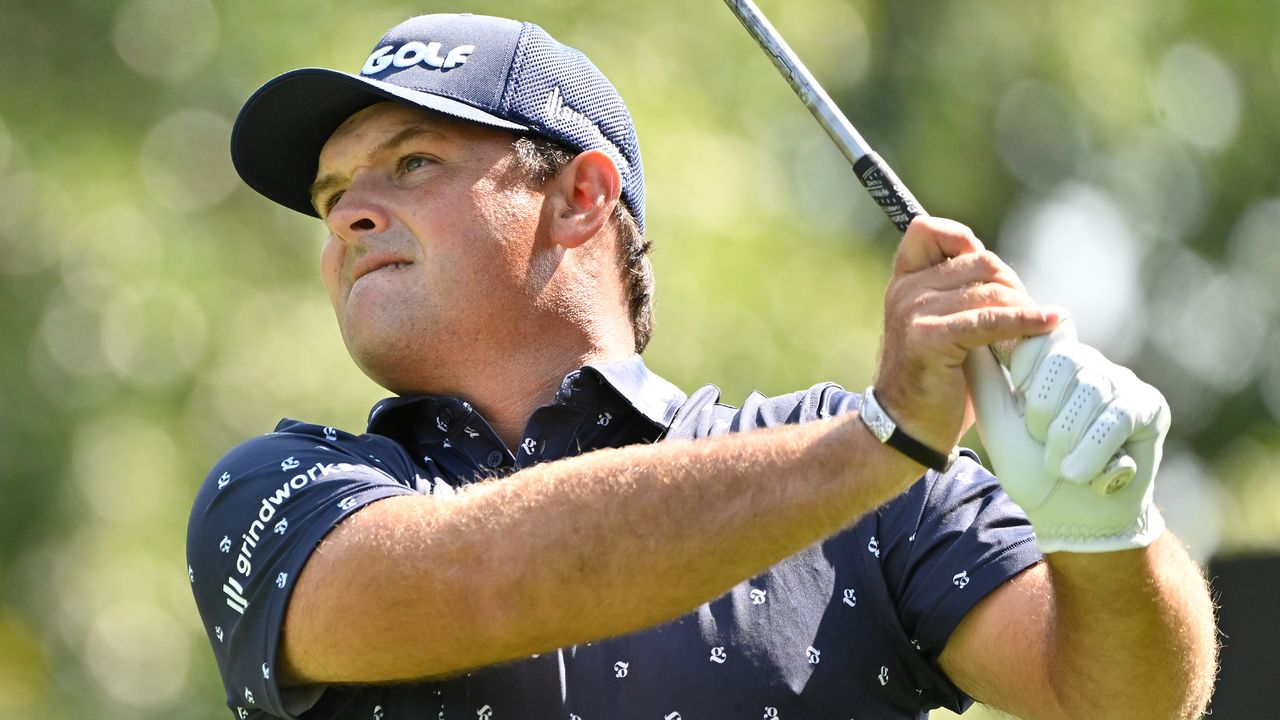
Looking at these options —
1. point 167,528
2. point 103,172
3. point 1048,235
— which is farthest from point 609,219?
point 1048,235

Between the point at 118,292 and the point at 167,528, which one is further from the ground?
the point at 118,292

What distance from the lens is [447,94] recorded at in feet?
10.7

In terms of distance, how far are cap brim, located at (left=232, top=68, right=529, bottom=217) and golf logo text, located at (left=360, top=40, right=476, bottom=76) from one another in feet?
0.21

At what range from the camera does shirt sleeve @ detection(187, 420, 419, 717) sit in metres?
2.55

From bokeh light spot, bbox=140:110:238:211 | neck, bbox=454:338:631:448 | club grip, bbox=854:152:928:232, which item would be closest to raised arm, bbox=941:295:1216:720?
club grip, bbox=854:152:928:232

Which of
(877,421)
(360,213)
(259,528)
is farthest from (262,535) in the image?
(877,421)

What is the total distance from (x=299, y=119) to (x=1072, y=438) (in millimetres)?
1726

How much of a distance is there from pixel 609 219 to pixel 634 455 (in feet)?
4.00

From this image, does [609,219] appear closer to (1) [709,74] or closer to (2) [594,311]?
(2) [594,311]

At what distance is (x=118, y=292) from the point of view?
631 cm

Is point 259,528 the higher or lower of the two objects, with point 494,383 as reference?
lower

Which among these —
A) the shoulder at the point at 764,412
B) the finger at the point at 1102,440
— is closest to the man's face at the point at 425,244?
the shoulder at the point at 764,412

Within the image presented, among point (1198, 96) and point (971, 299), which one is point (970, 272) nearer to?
point (971, 299)

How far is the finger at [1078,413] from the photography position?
2246 millimetres
